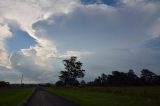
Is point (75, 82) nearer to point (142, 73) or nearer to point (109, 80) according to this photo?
point (109, 80)

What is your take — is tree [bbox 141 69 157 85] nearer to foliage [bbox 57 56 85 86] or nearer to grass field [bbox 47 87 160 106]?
foliage [bbox 57 56 85 86]

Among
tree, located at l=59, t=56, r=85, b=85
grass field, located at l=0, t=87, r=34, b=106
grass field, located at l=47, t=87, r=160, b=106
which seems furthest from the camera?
tree, located at l=59, t=56, r=85, b=85

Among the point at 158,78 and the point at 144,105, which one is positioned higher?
the point at 158,78

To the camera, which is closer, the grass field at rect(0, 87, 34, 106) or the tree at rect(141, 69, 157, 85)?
the grass field at rect(0, 87, 34, 106)

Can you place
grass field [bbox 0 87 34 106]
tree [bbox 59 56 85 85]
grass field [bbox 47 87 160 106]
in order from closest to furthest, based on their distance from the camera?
grass field [bbox 47 87 160 106], grass field [bbox 0 87 34 106], tree [bbox 59 56 85 85]

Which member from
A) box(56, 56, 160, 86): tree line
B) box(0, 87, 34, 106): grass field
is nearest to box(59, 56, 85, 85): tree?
box(56, 56, 160, 86): tree line

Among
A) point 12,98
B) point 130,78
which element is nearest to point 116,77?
point 130,78

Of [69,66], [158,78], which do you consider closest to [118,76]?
[158,78]

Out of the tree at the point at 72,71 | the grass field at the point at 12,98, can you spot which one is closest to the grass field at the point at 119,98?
the grass field at the point at 12,98

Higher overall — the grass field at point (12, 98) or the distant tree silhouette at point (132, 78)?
the distant tree silhouette at point (132, 78)

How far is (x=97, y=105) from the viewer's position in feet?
96.9

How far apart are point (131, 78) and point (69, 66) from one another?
122 ft

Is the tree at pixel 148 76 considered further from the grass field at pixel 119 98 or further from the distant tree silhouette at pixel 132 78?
the grass field at pixel 119 98

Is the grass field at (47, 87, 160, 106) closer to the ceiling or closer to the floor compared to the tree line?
closer to the floor
